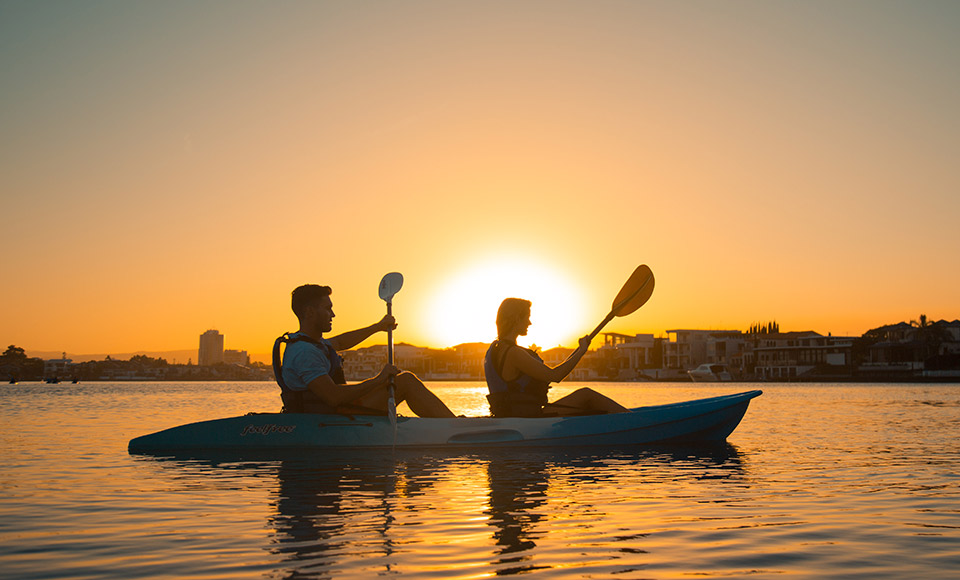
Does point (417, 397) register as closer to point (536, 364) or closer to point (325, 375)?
point (325, 375)

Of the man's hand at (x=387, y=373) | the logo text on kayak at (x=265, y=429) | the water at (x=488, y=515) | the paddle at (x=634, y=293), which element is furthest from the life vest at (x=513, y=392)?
the logo text on kayak at (x=265, y=429)

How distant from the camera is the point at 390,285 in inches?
417

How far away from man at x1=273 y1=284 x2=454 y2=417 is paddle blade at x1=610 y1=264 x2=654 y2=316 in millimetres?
3069

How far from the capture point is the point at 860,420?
62.8 feet

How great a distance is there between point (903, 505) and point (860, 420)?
14285 mm

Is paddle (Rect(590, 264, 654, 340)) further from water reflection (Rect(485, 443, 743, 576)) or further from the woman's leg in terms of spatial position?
water reflection (Rect(485, 443, 743, 576))

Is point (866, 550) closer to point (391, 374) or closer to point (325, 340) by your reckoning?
point (391, 374)

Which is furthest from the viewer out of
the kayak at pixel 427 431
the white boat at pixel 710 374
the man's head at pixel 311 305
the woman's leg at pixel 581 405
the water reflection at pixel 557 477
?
the white boat at pixel 710 374

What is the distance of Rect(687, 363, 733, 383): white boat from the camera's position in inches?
4434

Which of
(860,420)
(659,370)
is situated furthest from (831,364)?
(860,420)

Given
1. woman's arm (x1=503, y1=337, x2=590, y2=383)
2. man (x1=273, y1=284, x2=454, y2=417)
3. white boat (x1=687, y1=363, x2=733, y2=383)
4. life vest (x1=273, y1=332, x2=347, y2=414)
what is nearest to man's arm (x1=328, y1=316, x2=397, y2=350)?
man (x1=273, y1=284, x2=454, y2=417)

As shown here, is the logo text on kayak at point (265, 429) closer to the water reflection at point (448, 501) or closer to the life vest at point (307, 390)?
the life vest at point (307, 390)

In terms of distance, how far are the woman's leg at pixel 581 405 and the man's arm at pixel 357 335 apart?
2.62m

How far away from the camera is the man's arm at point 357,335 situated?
31.0ft
